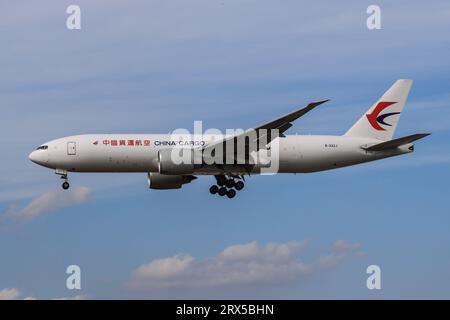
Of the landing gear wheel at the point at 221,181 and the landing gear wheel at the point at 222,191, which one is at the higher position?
the landing gear wheel at the point at 221,181

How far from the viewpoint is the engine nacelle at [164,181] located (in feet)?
209

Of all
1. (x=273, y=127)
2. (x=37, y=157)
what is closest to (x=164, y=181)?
(x=37, y=157)

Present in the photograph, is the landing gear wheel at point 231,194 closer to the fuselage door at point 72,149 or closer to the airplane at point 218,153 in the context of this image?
the airplane at point 218,153

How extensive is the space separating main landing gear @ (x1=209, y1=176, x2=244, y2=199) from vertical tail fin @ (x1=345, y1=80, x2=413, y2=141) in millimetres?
8359

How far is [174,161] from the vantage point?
190 feet

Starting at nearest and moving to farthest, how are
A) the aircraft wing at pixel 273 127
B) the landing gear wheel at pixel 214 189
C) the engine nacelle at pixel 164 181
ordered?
the aircraft wing at pixel 273 127
the landing gear wheel at pixel 214 189
the engine nacelle at pixel 164 181

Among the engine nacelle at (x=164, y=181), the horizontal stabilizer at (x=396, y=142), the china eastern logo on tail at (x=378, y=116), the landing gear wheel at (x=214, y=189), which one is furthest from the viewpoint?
the china eastern logo on tail at (x=378, y=116)

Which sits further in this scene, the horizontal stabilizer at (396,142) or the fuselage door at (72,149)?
the horizontal stabilizer at (396,142)

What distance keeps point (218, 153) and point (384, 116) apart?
12.8m

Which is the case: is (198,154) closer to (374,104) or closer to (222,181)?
(222,181)

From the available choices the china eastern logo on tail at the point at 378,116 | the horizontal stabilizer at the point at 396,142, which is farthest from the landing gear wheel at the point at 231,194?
the china eastern logo on tail at the point at 378,116

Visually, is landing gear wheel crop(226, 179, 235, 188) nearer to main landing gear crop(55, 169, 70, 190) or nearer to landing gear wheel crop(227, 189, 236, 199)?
landing gear wheel crop(227, 189, 236, 199)

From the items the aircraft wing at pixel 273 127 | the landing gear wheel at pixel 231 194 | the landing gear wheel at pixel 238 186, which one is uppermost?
the aircraft wing at pixel 273 127
